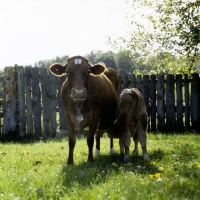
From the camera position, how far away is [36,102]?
11.5m

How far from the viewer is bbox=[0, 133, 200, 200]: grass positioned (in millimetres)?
3890

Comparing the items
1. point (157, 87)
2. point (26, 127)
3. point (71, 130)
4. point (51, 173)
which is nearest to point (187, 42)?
point (157, 87)

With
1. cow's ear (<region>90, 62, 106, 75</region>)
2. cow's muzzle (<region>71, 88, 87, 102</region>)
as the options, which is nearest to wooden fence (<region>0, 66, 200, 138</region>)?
cow's ear (<region>90, 62, 106, 75</region>)

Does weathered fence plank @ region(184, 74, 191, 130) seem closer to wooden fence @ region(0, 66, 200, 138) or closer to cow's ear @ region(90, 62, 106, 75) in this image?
wooden fence @ region(0, 66, 200, 138)

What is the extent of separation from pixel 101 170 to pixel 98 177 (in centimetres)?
69

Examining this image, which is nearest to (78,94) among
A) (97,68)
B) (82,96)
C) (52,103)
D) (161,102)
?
(82,96)

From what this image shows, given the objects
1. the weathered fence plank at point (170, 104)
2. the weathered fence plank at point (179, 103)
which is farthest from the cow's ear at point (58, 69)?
the weathered fence plank at point (179, 103)

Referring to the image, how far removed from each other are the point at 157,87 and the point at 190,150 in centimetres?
528

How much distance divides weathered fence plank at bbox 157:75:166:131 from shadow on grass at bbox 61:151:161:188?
530 centimetres

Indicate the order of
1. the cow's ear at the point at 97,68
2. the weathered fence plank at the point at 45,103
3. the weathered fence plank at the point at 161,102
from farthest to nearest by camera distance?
1. the weathered fence plank at the point at 161,102
2. the weathered fence plank at the point at 45,103
3. the cow's ear at the point at 97,68

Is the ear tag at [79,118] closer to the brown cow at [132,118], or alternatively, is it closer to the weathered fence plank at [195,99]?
the brown cow at [132,118]

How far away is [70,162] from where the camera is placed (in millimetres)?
6406

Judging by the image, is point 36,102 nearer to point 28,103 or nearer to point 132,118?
point 28,103

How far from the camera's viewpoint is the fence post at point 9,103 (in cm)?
1129
